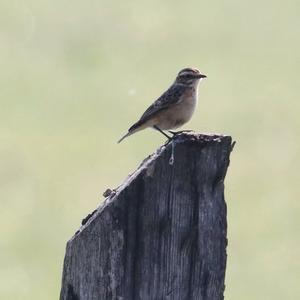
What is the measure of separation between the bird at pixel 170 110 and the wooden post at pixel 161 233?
2.80 meters

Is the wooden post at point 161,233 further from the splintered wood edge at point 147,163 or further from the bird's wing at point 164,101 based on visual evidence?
the bird's wing at point 164,101

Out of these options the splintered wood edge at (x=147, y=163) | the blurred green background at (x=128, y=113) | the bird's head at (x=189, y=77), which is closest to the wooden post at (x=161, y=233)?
the splintered wood edge at (x=147, y=163)

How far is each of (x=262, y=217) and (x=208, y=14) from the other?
9.25 m

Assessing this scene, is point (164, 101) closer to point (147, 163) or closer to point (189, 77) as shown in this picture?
point (189, 77)

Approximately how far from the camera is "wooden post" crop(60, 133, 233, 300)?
4.38 metres

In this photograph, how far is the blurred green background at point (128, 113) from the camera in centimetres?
1488

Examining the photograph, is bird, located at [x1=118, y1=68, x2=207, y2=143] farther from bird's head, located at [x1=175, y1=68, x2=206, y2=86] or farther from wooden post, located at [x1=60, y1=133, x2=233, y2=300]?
wooden post, located at [x1=60, y1=133, x2=233, y2=300]

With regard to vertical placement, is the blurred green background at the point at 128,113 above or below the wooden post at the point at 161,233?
above

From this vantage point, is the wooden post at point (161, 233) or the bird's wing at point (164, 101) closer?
the wooden post at point (161, 233)

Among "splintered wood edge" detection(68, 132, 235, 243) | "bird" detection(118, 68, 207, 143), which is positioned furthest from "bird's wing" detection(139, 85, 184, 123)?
"splintered wood edge" detection(68, 132, 235, 243)

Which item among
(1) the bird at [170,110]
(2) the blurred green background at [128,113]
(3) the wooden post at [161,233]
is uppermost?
(2) the blurred green background at [128,113]

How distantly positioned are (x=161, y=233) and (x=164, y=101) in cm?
317

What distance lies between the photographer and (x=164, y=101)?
7.56m

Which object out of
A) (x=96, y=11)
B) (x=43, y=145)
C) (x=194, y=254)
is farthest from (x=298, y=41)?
(x=194, y=254)
